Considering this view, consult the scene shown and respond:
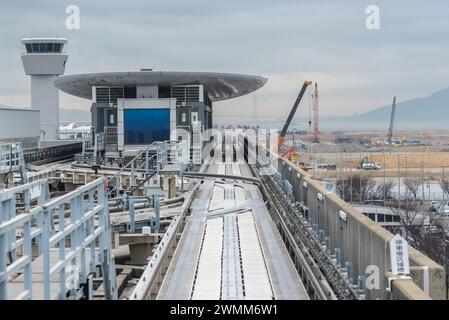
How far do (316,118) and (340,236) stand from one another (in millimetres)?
117275

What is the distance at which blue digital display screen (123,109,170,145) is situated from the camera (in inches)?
1677

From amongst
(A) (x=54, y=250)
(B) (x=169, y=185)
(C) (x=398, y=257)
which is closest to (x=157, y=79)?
(B) (x=169, y=185)

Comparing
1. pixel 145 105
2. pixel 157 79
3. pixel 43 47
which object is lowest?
pixel 145 105

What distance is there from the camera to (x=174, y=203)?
899 inches

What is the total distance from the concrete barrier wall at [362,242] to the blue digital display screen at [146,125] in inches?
904

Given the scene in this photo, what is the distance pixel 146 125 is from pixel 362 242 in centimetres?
3190

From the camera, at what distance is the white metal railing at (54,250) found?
23.7 feet

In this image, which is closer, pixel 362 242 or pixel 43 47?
pixel 362 242

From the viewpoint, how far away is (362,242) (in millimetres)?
12156

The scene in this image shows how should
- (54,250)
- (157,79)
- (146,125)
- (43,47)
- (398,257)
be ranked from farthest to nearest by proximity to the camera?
1. (43,47)
2. (146,125)
3. (157,79)
4. (54,250)
5. (398,257)

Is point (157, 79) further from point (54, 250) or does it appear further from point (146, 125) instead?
point (54, 250)

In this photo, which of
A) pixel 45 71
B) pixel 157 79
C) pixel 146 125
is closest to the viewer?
pixel 157 79

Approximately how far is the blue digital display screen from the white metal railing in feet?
102
